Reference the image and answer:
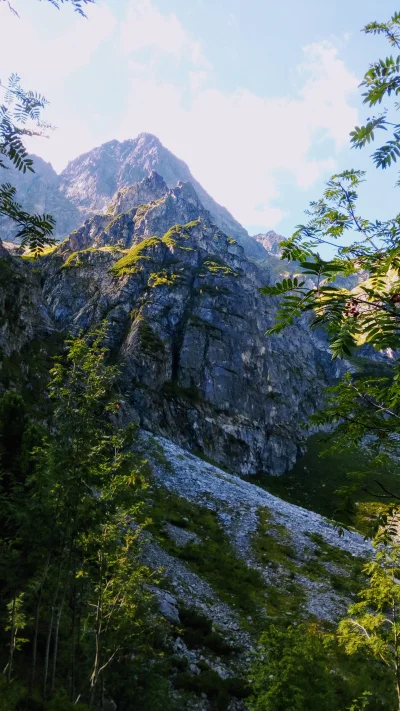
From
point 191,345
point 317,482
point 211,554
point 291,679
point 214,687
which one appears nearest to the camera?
point 291,679

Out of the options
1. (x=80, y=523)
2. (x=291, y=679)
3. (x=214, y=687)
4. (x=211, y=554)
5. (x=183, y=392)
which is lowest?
(x=214, y=687)

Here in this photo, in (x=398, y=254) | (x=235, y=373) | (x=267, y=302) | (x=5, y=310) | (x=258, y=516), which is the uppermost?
(x=267, y=302)

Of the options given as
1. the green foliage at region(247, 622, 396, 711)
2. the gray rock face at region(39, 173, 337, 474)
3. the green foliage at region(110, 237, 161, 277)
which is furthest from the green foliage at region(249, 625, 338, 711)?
the green foliage at region(110, 237, 161, 277)

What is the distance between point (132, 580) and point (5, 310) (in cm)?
5681

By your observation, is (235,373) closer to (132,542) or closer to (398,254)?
(132,542)

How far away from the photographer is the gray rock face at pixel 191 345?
83750 mm

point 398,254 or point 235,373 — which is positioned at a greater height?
point 235,373

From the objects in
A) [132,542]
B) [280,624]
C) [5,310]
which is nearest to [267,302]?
[5,310]

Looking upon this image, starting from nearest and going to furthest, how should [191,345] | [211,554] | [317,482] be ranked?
[211,554], [317,482], [191,345]

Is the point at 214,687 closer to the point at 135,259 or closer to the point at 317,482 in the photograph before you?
the point at 317,482

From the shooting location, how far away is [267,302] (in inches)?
5226

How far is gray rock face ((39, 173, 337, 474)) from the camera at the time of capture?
83750 millimetres

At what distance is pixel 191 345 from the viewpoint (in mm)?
94438

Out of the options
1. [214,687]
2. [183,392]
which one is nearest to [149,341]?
[183,392]
